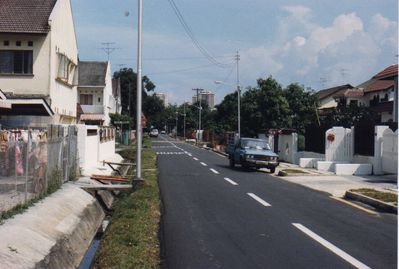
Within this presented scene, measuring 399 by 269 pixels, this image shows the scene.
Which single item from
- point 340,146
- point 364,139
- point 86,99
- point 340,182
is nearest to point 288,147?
point 340,146

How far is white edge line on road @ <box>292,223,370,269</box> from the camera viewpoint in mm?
7980

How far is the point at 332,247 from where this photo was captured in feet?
Answer: 29.8

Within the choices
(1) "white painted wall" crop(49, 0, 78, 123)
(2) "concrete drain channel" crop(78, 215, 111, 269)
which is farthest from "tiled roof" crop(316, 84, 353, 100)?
(2) "concrete drain channel" crop(78, 215, 111, 269)

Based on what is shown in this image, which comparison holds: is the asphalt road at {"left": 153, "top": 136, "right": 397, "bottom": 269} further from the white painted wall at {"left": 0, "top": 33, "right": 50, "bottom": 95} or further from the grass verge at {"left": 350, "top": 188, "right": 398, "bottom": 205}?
the white painted wall at {"left": 0, "top": 33, "right": 50, "bottom": 95}

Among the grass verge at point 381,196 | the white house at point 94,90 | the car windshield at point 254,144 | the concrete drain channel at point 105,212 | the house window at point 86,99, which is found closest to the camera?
the concrete drain channel at point 105,212

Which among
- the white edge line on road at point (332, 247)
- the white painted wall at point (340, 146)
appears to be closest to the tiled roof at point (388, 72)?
the white painted wall at point (340, 146)

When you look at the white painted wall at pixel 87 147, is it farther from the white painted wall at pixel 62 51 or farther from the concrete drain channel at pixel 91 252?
the concrete drain channel at pixel 91 252

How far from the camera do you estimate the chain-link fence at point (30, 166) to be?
34.2ft

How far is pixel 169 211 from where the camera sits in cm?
1297

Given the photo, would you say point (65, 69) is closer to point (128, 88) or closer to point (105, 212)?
point (105, 212)

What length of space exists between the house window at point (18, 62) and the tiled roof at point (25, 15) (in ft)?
4.49

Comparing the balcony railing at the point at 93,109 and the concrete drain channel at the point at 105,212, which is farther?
the balcony railing at the point at 93,109

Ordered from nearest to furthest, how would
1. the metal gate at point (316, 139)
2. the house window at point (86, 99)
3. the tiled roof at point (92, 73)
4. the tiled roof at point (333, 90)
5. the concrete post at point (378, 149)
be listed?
the concrete post at point (378, 149)
the metal gate at point (316, 139)
the tiled roof at point (92, 73)
the house window at point (86, 99)
the tiled roof at point (333, 90)

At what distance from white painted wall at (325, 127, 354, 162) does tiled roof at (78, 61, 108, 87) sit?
38881mm
